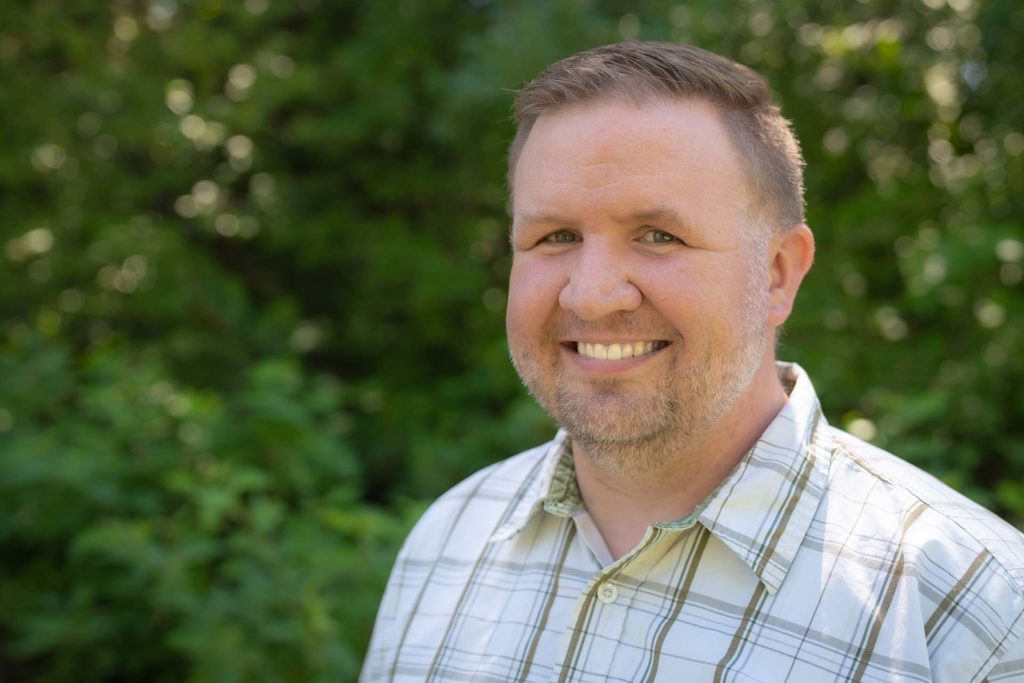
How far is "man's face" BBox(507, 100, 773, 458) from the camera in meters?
1.55

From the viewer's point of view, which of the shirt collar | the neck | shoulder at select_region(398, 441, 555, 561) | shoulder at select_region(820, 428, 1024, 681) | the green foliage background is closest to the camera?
shoulder at select_region(820, 428, 1024, 681)

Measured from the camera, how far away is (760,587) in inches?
59.3

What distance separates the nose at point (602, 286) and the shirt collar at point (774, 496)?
0.33 m

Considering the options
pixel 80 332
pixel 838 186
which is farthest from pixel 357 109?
pixel 838 186

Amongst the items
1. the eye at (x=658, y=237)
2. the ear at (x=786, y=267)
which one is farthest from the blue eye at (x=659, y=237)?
the ear at (x=786, y=267)

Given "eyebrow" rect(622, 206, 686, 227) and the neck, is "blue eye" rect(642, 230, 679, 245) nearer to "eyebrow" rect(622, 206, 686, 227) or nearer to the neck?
"eyebrow" rect(622, 206, 686, 227)

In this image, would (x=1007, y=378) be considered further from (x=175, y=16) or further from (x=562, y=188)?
(x=175, y=16)

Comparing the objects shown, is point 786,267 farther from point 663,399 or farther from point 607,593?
point 607,593

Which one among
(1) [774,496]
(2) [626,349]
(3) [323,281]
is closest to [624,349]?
(2) [626,349]

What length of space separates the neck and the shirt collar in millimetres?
Result: 39

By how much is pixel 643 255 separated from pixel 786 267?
31 cm

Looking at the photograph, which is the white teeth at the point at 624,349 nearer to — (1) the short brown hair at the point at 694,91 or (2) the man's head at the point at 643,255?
(2) the man's head at the point at 643,255

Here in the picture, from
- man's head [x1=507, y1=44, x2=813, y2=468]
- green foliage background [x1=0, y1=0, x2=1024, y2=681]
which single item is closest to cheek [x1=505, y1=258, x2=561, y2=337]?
man's head [x1=507, y1=44, x2=813, y2=468]

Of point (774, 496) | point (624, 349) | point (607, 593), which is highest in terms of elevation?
point (624, 349)
